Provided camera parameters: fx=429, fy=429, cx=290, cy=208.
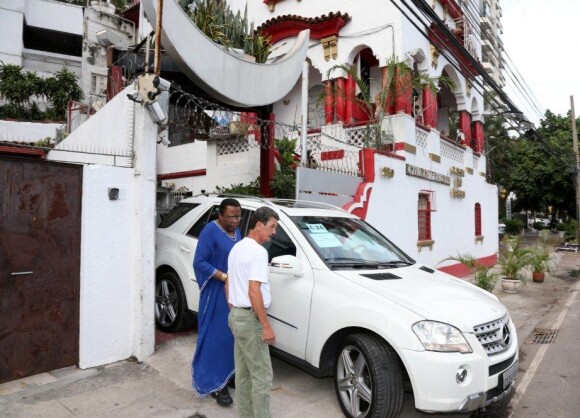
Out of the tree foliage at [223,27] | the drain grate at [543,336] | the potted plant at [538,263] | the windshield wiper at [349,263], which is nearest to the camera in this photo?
the windshield wiper at [349,263]

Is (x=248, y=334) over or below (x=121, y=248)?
below

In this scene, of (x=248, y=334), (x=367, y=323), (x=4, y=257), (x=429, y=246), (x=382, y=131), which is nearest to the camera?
(x=248, y=334)

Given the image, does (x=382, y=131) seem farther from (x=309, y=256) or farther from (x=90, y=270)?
(x=90, y=270)

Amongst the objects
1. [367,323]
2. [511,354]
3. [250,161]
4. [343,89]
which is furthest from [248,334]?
[343,89]

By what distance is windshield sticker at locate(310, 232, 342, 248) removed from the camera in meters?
4.17

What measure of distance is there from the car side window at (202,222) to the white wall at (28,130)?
14.6 m

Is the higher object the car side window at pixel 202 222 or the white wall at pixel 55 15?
the white wall at pixel 55 15

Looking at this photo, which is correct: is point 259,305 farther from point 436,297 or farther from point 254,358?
point 436,297

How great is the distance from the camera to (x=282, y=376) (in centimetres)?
450

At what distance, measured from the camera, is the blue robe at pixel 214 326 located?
3773mm


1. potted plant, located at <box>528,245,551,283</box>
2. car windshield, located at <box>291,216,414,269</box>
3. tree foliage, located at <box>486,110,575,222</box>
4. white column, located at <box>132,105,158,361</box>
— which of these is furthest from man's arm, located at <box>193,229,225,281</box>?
tree foliage, located at <box>486,110,575,222</box>

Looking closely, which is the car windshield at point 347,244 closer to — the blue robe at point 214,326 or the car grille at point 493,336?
the blue robe at point 214,326

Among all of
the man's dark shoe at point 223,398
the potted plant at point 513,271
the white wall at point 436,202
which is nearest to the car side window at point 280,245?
the man's dark shoe at point 223,398

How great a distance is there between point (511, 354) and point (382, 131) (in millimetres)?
7583
